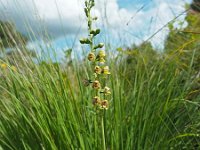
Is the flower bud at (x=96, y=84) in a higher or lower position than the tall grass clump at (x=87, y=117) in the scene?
higher

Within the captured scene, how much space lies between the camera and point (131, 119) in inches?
87.7

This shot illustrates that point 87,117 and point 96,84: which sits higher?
point 96,84

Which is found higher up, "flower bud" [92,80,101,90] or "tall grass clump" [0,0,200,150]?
"flower bud" [92,80,101,90]

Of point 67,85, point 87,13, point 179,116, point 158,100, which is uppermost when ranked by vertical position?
point 87,13

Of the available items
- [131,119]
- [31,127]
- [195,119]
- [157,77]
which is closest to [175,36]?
[157,77]

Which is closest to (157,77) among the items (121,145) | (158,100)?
(158,100)

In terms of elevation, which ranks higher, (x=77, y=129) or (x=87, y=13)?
(x=87, y=13)

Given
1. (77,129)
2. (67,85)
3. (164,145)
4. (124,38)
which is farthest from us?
(124,38)

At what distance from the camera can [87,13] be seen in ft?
7.15

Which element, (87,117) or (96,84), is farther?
(87,117)

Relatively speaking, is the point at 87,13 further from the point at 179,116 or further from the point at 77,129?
the point at 179,116

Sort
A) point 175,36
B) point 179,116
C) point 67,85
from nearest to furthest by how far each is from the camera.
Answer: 1. point 67,85
2. point 179,116
3. point 175,36

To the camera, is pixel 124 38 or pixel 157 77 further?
pixel 124 38

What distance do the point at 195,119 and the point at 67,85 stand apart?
0.81 metres
